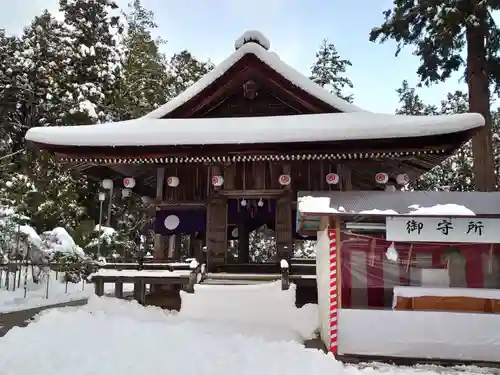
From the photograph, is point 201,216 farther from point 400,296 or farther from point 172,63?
point 172,63

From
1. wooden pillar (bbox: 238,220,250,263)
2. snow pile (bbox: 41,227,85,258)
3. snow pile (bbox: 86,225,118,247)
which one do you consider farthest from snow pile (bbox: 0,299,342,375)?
snow pile (bbox: 86,225,118,247)

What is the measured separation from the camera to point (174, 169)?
12766 millimetres

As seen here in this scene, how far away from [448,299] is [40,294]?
41.3ft

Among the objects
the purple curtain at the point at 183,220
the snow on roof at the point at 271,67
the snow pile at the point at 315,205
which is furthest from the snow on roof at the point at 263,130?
the snow pile at the point at 315,205

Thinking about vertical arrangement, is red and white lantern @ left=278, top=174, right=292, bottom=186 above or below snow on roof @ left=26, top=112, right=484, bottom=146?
below

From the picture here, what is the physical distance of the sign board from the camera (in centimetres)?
738

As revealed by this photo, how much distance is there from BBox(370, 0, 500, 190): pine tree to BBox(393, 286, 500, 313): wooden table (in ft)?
30.4

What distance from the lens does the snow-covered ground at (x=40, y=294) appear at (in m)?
12.6

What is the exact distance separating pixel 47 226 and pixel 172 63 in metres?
24.1

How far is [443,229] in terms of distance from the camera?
24.6 ft

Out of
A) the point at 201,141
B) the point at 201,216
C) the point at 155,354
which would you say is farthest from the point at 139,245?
the point at 155,354

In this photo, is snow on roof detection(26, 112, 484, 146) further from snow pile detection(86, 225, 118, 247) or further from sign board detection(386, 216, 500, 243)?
snow pile detection(86, 225, 118, 247)

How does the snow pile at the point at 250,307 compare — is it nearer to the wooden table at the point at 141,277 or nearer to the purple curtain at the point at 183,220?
the wooden table at the point at 141,277

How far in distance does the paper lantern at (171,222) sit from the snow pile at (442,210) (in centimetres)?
717
